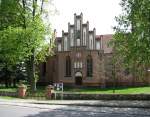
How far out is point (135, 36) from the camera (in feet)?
94.4

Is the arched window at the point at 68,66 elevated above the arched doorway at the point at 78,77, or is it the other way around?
→ the arched window at the point at 68,66

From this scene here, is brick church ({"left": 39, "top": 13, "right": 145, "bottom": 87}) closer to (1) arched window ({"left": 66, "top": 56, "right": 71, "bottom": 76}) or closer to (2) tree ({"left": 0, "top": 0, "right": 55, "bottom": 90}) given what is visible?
(1) arched window ({"left": 66, "top": 56, "right": 71, "bottom": 76})

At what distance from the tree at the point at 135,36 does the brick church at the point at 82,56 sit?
3451 cm

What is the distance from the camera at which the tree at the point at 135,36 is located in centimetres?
2853

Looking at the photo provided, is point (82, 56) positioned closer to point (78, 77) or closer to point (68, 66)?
point (68, 66)

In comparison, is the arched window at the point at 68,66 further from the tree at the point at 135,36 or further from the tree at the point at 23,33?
the tree at the point at 135,36

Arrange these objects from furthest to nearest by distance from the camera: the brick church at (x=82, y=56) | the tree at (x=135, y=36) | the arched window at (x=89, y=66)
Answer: the arched window at (x=89, y=66) → the brick church at (x=82, y=56) → the tree at (x=135, y=36)

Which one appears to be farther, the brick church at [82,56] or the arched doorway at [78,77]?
the arched doorway at [78,77]

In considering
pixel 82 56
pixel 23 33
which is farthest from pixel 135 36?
pixel 82 56

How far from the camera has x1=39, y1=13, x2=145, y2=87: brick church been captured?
67312 mm

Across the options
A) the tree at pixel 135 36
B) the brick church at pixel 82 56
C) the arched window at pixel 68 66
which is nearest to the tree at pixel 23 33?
the tree at pixel 135 36

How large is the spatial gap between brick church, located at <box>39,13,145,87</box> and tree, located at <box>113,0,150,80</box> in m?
34.5

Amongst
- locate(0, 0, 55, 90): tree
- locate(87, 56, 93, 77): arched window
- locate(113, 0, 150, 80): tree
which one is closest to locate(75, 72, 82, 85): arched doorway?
locate(87, 56, 93, 77): arched window

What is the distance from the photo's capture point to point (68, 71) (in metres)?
70.9
